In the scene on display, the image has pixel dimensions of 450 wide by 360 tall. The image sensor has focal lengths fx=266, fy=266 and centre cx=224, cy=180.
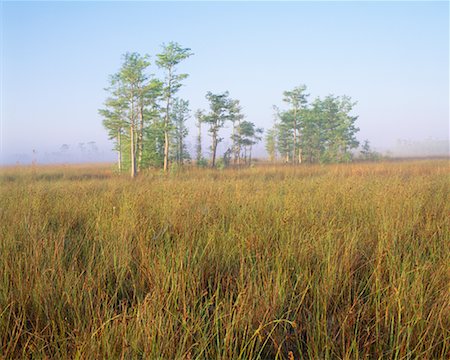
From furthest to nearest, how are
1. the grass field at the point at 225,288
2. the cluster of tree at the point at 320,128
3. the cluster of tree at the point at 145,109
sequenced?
the cluster of tree at the point at 320,128
the cluster of tree at the point at 145,109
the grass field at the point at 225,288

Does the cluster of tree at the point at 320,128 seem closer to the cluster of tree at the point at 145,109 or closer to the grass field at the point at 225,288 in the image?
the cluster of tree at the point at 145,109

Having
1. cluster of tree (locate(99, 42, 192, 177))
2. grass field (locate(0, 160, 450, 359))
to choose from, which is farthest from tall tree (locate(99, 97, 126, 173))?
grass field (locate(0, 160, 450, 359))

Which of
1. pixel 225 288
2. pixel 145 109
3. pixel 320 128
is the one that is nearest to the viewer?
pixel 225 288

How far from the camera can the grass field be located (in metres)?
1.57

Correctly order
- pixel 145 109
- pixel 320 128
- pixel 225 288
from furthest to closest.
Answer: pixel 320 128, pixel 145 109, pixel 225 288

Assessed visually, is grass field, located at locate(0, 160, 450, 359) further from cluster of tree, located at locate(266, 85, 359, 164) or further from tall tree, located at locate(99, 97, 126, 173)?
cluster of tree, located at locate(266, 85, 359, 164)

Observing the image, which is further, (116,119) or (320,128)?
(320,128)

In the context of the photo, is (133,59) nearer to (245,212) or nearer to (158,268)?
(245,212)

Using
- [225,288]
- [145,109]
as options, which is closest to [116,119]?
[145,109]

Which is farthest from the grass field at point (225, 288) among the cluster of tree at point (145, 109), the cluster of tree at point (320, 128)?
the cluster of tree at point (320, 128)

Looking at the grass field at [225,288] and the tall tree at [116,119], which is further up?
the tall tree at [116,119]

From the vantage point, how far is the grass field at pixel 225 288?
1574 millimetres

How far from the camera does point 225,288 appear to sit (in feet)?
7.93

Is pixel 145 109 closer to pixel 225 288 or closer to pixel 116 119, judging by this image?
pixel 116 119
